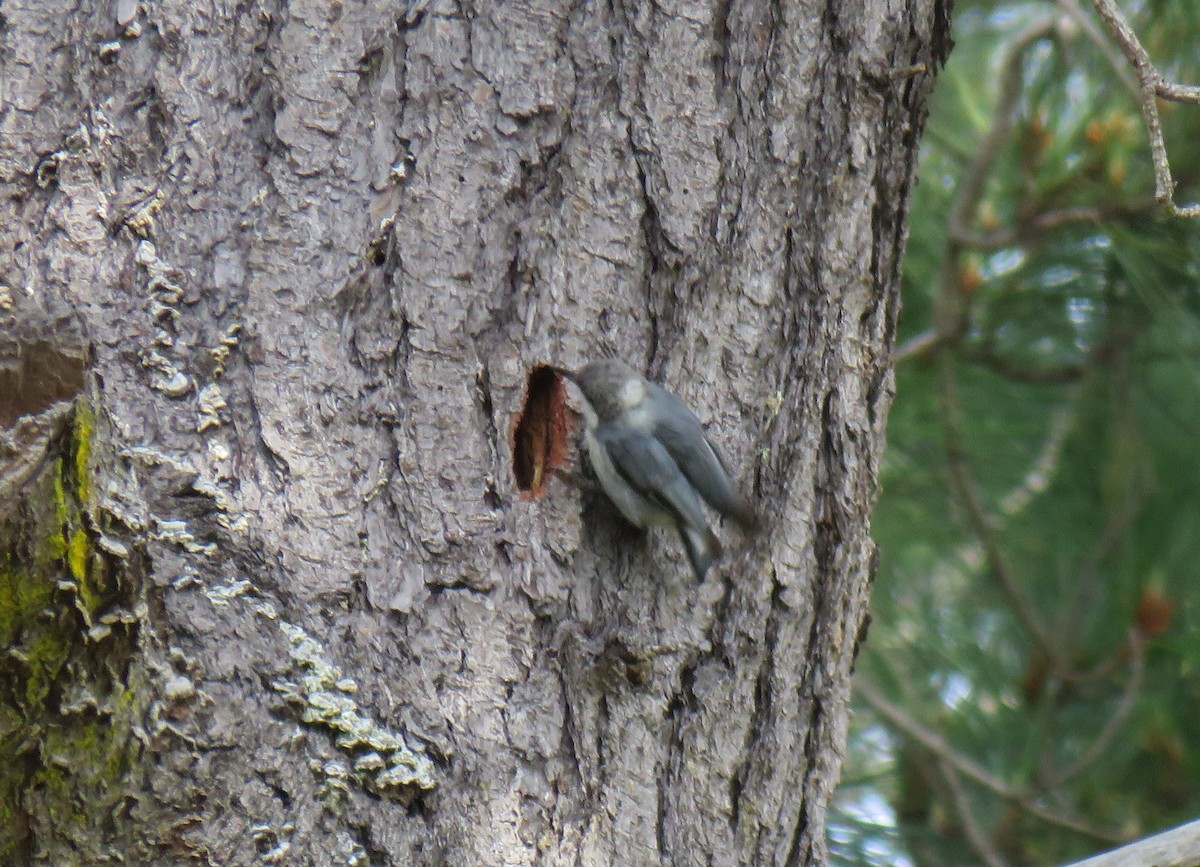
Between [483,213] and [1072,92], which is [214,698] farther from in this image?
[1072,92]

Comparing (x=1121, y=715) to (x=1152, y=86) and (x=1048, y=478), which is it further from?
(x=1152, y=86)

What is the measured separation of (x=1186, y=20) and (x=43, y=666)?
3394 mm

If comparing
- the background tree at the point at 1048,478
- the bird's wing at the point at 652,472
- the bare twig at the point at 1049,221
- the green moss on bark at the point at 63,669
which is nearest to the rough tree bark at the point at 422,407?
the green moss on bark at the point at 63,669

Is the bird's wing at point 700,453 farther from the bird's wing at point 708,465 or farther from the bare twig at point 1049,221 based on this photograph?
the bare twig at point 1049,221

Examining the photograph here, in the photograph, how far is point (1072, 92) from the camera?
147 inches

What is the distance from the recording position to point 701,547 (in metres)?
1.88

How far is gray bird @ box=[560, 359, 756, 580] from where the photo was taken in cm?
183

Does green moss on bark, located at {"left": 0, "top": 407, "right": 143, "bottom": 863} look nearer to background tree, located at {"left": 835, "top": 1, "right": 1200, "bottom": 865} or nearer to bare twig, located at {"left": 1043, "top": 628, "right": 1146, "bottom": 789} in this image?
background tree, located at {"left": 835, "top": 1, "right": 1200, "bottom": 865}

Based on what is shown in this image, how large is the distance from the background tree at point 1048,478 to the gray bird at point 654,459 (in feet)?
5.65

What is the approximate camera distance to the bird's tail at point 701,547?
1845mm

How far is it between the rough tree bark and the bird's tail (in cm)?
3

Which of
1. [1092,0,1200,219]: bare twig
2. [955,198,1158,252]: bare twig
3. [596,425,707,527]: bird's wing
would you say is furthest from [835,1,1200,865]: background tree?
[596,425,707,527]: bird's wing

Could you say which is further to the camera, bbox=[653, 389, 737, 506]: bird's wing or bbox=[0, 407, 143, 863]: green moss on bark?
bbox=[653, 389, 737, 506]: bird's wing

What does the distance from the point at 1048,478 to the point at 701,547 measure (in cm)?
259
